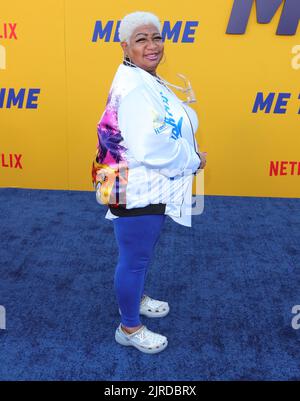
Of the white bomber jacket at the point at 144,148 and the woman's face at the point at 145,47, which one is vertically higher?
the woman's face at the point at 145,47

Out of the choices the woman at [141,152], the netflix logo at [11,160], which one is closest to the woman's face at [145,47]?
the woman at [141,152]

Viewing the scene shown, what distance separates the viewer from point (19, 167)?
150 inches

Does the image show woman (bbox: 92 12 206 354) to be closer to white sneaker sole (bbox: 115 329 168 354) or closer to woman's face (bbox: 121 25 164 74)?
woman's face (bbox: 121 25 164 74)

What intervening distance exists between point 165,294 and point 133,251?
711mm

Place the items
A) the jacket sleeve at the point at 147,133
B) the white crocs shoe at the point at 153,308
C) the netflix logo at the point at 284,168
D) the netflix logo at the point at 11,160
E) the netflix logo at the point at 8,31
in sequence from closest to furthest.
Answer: the jacket sleeve at the point at 147,133 → the white crocs shoe at the point at 153,308 → the netflix logo at the point at 8,31 → the netflix logo at the point at 284,168 → the netflix logo at the point at 11,160

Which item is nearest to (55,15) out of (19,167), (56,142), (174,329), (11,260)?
(56,142)

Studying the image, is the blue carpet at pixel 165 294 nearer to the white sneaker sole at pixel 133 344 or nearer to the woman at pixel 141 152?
the white sneaker sole at pixel 133 344

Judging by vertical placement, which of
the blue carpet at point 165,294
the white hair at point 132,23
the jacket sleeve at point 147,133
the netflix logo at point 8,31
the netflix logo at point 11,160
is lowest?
the blue carpet at point 165,294

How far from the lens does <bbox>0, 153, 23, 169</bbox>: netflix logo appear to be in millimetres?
3775

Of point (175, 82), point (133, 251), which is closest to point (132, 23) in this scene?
point (133, 251)

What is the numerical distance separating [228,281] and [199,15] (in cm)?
202

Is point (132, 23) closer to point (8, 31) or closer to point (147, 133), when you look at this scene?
point (147, 133)

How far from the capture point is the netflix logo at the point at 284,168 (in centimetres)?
365

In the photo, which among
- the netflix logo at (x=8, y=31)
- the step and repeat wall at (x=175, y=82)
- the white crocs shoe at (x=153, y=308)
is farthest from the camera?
the netflix logo at (x=8, y=31)
